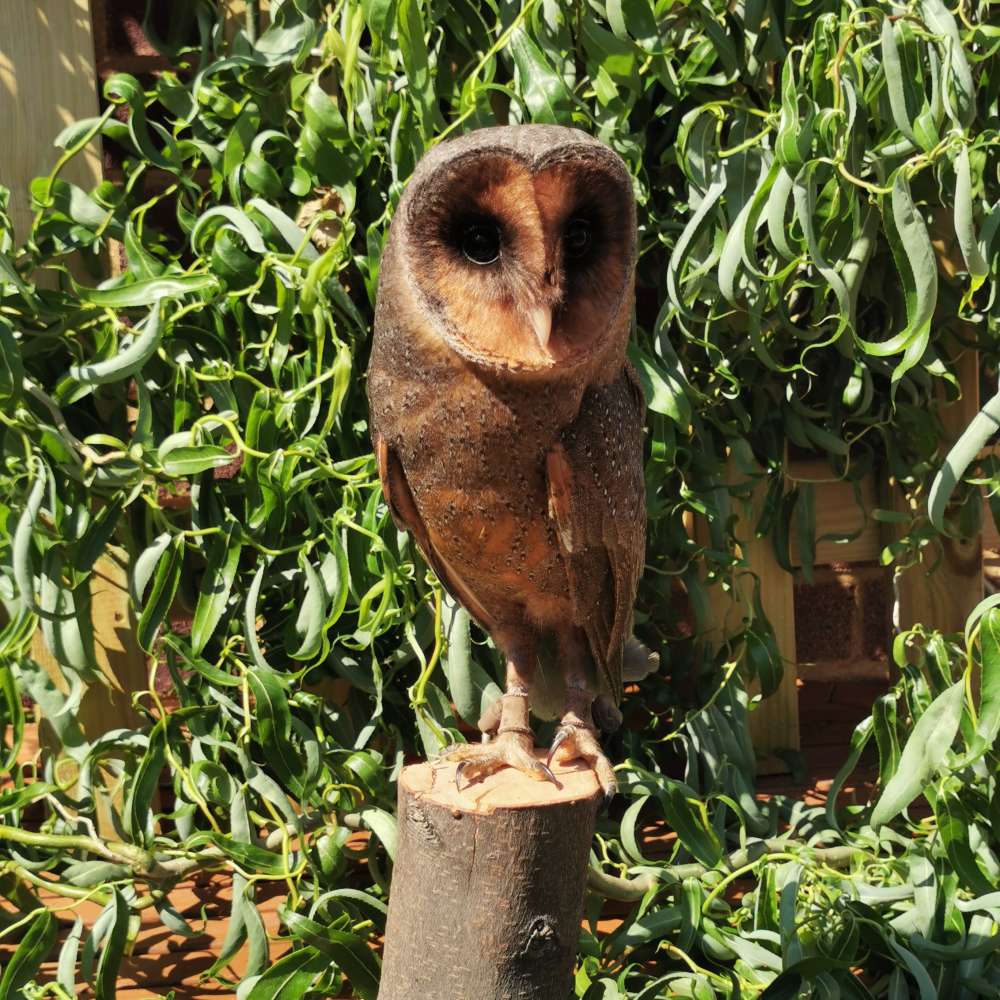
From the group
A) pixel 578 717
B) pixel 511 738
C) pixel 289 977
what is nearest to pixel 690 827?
pixel 578 717

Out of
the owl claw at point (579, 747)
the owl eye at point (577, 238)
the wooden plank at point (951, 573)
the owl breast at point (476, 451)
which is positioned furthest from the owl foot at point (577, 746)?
the wooden plank at point (951, 573)

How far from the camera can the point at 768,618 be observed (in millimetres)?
2918

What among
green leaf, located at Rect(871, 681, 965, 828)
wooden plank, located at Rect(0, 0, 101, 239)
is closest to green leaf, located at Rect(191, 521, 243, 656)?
wooden plank, located at Rect(0, 0, 101, 239)

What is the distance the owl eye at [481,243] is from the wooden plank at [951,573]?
1.69 meters

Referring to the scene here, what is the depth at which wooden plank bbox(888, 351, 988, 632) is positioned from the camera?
2.87 metres

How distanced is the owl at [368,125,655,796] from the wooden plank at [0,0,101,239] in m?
1.29

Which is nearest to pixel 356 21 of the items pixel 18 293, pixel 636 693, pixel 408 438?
pixel 18 293

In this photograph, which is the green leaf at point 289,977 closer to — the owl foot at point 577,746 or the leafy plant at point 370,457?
the leafy plant at point 370,457

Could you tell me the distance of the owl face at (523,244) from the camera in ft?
4.57

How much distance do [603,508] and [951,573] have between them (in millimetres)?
1575

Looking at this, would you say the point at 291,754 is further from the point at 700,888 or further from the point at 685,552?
the point at 685,552

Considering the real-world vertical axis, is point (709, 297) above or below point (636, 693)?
above

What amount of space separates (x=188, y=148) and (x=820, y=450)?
1.63 metres

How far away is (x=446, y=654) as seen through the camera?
92.4 inches
